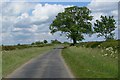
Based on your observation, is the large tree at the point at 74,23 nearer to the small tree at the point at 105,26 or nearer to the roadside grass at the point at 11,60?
the small tree at the point at 105,26

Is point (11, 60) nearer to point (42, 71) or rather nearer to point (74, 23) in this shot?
point (42, 71)

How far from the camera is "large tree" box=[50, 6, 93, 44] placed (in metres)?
92.6

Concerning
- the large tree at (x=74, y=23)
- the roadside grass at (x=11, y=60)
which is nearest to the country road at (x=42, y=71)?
the roadside grass at (x=11, y=60)

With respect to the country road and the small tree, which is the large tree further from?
the country road

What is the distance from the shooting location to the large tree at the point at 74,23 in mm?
92562

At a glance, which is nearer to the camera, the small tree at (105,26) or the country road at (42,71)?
the country road at (42,71)

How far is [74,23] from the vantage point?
93.8m

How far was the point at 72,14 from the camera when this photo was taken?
94750 mm

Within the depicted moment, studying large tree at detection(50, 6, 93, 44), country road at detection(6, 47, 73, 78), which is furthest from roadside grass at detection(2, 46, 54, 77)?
large tree at detection(50, 6, 93, 44)

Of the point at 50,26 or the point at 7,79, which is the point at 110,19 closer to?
the point at 50,26

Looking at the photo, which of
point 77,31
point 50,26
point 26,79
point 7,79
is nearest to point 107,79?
point 26,79

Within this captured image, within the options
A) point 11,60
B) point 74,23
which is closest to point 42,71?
point 11,60

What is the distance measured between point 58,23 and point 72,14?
5.01 meters

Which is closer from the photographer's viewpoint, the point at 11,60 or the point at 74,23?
the point at 11,60
